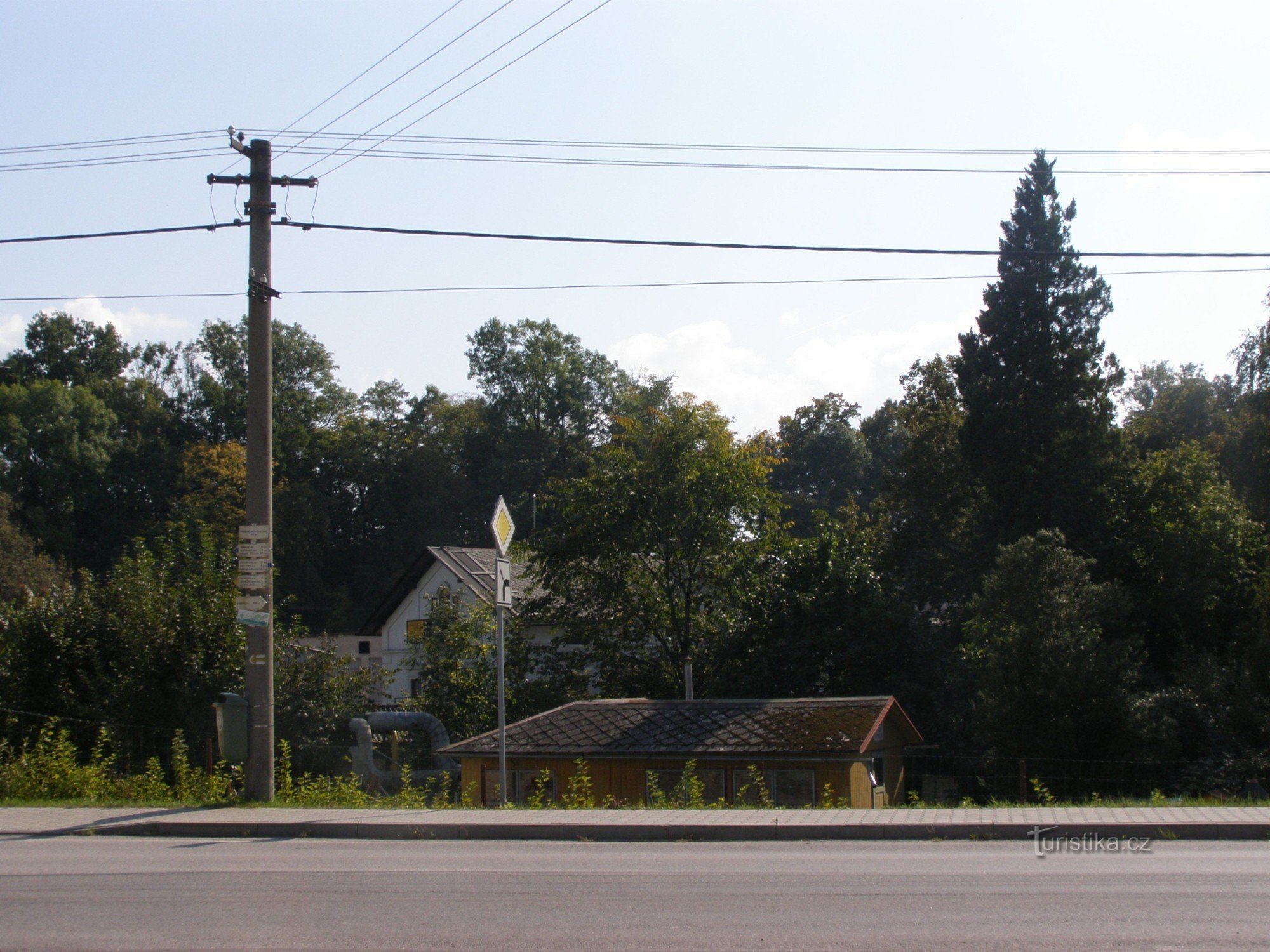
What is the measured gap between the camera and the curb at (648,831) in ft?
32.0

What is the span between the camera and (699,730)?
21516mm

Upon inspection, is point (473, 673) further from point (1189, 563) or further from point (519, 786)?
point (1189, 563)

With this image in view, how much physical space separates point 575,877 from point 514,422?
67.7 meters

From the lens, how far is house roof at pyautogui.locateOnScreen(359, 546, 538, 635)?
49.0 m

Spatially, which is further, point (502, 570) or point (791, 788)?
point (791, 788)

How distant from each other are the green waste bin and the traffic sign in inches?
119

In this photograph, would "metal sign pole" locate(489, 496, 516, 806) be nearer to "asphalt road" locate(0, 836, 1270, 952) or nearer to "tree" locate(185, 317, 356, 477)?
"asphalt road" locate(0, 836, 1270, 952)

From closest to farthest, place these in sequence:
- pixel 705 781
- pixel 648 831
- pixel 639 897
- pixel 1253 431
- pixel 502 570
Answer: pixel 639 897 < pixel 648 831 < pixel 502 570 < pixel 705 781 < pixel 1253 431

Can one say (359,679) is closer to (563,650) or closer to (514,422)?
(563,650)

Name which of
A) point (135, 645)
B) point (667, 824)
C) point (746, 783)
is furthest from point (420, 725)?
point (667, 824)

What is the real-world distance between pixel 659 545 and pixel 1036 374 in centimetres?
1495

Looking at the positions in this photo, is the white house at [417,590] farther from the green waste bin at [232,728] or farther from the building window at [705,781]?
the green waste bin at [232,728]

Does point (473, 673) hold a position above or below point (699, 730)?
above

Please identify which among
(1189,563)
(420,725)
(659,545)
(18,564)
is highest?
(18,564)
